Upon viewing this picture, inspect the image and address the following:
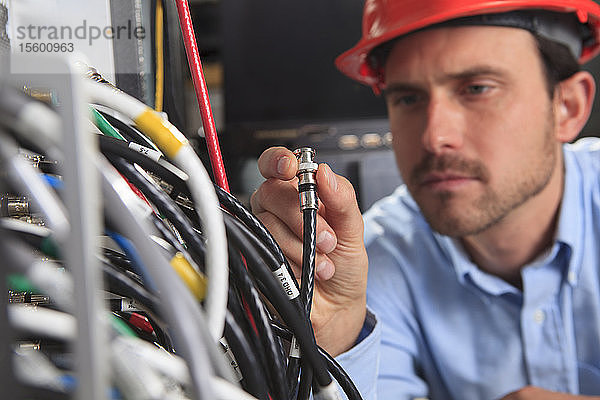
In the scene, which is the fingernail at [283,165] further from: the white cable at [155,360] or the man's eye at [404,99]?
the man's eye at [404,99]

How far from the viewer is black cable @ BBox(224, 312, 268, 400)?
198 mm

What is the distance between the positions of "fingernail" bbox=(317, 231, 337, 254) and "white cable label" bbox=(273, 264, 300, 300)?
4.6 inches

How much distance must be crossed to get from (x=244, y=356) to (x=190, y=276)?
0.04 metres

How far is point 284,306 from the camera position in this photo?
0.22 meters

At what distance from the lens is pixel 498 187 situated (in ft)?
2.98

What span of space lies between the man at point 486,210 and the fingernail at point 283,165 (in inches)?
19.6

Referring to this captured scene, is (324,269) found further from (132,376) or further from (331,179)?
(132,376)

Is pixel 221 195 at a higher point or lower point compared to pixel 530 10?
lower

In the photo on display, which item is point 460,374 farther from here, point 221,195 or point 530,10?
point 221,195

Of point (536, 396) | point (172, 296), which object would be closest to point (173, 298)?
point (172, 296)

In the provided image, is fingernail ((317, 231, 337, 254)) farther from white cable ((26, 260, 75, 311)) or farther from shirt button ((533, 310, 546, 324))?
shirt button ((533, 310, 546, 324))

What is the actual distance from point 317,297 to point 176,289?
367mm

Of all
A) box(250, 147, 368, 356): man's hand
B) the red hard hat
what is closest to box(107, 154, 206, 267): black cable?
box(250, 147, 368, 356): man's hand

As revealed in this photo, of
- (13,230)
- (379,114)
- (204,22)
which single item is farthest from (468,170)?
(204,22)
